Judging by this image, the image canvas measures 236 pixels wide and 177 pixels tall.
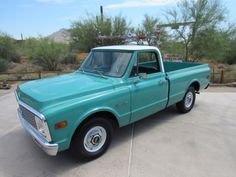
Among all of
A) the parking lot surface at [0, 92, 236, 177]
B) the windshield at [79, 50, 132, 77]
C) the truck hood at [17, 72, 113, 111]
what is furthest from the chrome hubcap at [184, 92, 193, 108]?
the truck hood at [17, 72, 113, 111]

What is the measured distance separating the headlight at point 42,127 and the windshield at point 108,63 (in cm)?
149

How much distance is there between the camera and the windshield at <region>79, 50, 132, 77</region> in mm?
3775

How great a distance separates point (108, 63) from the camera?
13.1ft

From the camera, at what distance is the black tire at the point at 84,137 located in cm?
311

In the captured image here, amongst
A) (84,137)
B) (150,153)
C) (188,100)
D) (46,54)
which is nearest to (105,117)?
(84,137)

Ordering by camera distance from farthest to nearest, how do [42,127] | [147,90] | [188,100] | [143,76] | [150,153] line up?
[188,100] → [147,90] → [143,76] → [150,153] → [42,127]

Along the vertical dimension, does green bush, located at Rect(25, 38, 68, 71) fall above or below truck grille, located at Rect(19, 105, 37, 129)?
above

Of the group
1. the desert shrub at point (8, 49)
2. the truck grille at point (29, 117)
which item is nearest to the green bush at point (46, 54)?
the desert shrub at point (8, 49)

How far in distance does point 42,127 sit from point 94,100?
0.82m

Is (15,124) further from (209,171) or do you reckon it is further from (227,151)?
(227,151)

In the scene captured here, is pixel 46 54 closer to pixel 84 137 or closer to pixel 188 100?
pixel 188 100

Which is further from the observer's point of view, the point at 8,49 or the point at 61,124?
the point at 8,49

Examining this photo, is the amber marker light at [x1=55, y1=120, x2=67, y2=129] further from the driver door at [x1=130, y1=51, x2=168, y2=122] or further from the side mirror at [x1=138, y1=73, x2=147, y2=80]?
the side mirror at [x1=138, y1=73, x2=147, y2=80]

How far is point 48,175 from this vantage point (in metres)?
3.02
